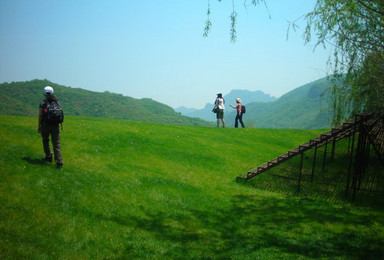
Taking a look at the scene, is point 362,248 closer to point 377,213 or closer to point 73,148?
point 377,213

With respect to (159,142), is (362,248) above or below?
below

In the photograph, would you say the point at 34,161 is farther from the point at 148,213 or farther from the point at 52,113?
the point at 148,213

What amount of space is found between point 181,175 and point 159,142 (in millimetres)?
4642

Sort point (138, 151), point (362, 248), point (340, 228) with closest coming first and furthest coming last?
point (362, 248)
point (340, 228)
point (138, 151)

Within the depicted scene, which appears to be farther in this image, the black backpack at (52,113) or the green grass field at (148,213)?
the black backpack at (52,113)

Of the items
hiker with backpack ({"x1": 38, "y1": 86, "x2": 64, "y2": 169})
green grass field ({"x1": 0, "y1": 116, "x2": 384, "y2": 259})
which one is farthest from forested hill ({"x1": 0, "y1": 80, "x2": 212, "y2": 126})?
hiker with backpack ({"x1": 38, "y1": 86, "x2": 64, "y2": 169})

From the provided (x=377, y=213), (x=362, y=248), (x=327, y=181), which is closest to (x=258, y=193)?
(x=327, y=181)

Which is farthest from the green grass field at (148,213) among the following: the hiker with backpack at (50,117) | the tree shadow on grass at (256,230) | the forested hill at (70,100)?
the forested hill at (70,100)

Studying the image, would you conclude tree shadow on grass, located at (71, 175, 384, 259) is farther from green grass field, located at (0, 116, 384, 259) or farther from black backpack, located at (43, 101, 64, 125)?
black backpack, located at (43, 101, 64, 125)

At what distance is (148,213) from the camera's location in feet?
30.6

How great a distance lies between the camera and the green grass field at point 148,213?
7230mm

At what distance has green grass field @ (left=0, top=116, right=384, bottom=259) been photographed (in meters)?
7.23

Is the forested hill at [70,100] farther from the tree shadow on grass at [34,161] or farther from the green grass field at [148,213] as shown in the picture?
the tree shadow on grass at [34,161]

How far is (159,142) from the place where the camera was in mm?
17672
